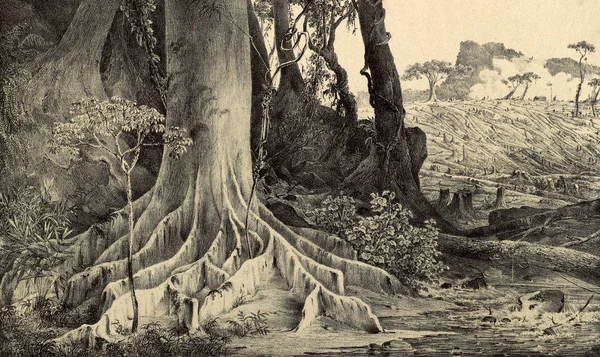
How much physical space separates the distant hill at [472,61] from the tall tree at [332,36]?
0.84 meters

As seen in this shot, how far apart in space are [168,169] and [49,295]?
1.51 meters

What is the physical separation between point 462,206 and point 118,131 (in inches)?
124

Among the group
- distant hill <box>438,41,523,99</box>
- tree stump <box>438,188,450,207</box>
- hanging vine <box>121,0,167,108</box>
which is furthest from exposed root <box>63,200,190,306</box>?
distant hill <box>438,41,523,99</box>

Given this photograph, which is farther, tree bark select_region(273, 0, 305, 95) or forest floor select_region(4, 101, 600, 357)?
tree bark select_region(273, 0, 305, 95)

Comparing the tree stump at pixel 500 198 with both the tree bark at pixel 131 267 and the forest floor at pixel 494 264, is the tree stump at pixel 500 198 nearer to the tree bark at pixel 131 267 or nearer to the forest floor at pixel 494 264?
the forest floor at pixel 494 264

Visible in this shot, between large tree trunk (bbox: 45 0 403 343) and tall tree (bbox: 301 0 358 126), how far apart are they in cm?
63

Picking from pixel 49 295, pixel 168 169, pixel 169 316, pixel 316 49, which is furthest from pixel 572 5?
pixel 49 295

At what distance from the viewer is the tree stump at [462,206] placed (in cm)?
702

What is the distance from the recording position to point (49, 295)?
6.90 metres

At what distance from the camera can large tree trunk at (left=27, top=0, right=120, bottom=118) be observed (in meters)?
7.38

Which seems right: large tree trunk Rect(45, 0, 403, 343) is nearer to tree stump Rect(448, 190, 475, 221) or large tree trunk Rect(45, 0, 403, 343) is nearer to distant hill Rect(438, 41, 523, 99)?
tree stump Rect(448, 190, 475, 221)

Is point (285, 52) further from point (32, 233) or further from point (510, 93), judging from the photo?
point (32, 233)

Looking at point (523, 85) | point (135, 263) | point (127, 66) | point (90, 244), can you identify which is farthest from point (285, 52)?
point (90, 244)

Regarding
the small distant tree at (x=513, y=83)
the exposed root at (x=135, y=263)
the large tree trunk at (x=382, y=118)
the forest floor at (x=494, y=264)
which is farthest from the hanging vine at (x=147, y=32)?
the small distant tree at (x=513, y=83)
